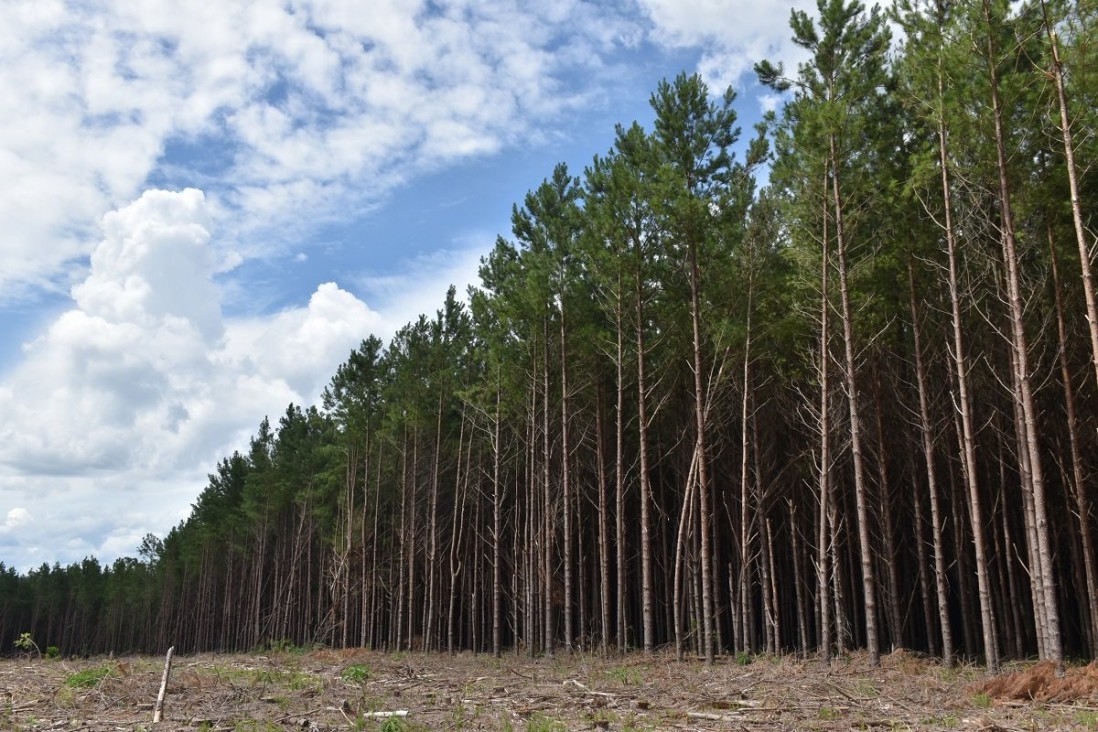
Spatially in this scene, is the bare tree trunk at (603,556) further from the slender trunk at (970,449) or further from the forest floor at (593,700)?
the slender trunk at (970,449)

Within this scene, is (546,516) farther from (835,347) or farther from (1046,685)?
(1046,685)

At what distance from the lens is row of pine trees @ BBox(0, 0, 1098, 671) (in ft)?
43.8

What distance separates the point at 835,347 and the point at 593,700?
11.0 meters

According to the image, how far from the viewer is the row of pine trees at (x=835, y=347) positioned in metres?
13.4

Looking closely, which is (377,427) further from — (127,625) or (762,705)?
(127,625)

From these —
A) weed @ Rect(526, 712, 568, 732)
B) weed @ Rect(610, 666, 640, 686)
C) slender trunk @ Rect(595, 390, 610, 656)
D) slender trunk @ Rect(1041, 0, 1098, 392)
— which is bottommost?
weed @ Rect(610, 666, 640, 686)

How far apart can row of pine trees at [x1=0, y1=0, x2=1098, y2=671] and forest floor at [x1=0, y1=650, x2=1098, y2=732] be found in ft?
6.56

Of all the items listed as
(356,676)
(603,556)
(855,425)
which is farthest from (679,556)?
(356,676)

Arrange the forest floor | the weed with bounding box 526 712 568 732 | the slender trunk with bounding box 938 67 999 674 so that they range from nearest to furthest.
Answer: the weed with bounding box 526 712 568 732 < the forest floor < the slender trunk with bounding box 938 67 999 674

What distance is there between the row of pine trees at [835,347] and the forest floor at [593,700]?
2001 mm

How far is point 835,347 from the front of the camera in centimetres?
1783

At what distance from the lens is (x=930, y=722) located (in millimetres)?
8203

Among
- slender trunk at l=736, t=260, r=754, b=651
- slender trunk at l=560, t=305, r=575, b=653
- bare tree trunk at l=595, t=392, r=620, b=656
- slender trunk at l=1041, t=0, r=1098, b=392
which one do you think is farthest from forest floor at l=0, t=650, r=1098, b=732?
slender trunk at l=1041, t=0, r=1098, b=392

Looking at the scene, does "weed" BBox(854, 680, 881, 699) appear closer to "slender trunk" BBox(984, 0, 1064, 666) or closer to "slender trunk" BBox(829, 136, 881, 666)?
"slender trunk" BBox(829, 136, 881, 666)
